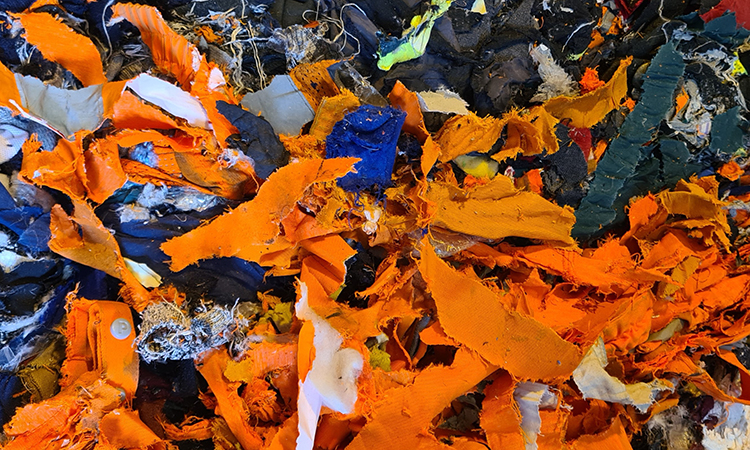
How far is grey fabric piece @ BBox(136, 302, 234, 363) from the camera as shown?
89cm

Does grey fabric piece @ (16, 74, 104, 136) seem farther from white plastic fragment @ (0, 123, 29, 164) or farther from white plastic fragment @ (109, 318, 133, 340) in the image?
white plastic fragment @ (109, 318, 133, 340)

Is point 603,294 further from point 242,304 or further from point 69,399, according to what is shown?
point 69,399

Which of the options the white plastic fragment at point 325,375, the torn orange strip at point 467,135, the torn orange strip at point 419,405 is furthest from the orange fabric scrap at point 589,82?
the white plastic fragment at point 325,375

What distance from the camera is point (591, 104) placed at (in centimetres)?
104

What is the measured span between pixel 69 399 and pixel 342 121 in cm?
67

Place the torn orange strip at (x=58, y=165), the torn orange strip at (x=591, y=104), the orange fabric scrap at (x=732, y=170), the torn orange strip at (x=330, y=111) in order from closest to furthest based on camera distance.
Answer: the torn orange strip at (x=58, y=165)
the torn orange strip at (x=330, y=111)
the torn orange strip at (x=591, y=104)
the orange fabric scrap at (x=732, y=170)

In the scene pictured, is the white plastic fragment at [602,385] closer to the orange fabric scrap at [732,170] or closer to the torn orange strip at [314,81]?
the orange fabric scrap at [732,170]

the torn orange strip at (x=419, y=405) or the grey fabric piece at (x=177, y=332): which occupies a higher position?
the grey fabric piece at (x=177, y=332)

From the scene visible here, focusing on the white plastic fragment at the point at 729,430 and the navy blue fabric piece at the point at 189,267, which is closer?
the navy blue fabric piece at the point at 189,267

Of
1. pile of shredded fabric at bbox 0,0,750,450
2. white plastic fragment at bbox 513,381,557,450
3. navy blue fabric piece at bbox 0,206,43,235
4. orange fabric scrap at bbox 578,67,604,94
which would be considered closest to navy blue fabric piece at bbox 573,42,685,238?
pile of shredded fabric at bbox 0,0,750,450

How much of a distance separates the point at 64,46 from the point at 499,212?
856 millimetres

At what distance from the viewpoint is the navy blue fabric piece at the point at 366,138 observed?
883mm

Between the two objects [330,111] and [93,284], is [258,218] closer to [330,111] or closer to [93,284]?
[330,111]

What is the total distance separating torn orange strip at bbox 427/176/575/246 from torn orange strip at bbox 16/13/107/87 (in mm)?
657
